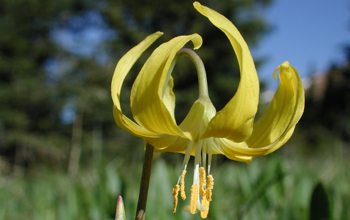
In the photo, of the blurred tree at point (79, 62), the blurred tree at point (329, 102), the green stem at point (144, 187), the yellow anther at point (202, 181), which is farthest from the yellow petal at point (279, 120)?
the blurred tree at point (329, 102)

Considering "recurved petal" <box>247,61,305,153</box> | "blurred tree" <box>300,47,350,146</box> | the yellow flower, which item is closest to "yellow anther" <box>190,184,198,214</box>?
the yellow flower

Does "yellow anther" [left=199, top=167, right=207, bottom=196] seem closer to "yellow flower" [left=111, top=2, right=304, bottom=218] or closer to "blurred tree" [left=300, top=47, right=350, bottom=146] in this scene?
"yellow flower" [left=111, top=2, right=304, bottom=218]

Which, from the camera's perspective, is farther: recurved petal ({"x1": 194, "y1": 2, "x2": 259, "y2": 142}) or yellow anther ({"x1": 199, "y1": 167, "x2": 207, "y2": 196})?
yellow anther ({"x1": 199, "y1": 167, "x2": 207, "y2": 196})

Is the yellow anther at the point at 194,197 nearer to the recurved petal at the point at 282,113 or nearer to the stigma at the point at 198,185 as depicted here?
the stigma at the point at 198,185

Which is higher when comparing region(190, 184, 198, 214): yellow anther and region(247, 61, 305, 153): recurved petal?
region(247, 61, 305, 153): recurved petal

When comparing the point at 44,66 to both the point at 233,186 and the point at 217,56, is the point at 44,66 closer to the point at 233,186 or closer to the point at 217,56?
the point at 217,56

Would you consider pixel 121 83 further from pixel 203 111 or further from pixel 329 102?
pixel 329 102

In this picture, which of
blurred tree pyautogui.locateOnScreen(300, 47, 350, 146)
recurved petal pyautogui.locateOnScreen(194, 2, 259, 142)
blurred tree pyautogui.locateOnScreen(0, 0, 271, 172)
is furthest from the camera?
blurred tree pyautogui.locateOnScreen(300, 47, 350, 146)
